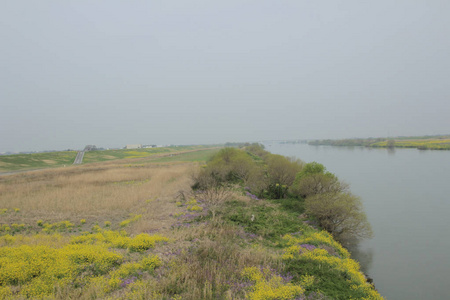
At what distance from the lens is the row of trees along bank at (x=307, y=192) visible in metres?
13.9

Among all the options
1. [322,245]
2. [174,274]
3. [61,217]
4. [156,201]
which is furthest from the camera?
[156,201]

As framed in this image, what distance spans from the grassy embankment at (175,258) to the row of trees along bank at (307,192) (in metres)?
1.69

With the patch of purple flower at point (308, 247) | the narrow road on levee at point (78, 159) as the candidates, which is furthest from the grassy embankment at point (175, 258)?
the narrow road on levee at point (78, 159)

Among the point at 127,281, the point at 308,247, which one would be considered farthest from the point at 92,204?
the point at 308,247

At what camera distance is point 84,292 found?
21.6 ft

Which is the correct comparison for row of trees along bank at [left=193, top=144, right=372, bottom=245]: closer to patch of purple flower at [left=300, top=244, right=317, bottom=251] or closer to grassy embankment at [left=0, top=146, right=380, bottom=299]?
grassy embankment at [left=0, top=146, right=380, bottom=299]

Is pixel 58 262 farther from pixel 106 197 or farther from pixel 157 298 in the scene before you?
pixel 106 197

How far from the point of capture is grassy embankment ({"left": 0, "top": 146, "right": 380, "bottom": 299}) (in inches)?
264

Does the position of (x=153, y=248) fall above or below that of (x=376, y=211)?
above

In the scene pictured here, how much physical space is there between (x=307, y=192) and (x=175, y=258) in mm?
14040

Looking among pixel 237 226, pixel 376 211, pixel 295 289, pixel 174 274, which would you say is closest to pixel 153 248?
pixel 174 274

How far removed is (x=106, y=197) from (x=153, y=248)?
1444 cm


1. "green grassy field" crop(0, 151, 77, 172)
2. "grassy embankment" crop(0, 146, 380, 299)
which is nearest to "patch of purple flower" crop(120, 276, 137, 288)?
"grassy embankment" crop(0, 146, 380, 299)

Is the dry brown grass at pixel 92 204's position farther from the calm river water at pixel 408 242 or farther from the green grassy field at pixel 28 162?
the green grassy field at pixel 28 162
